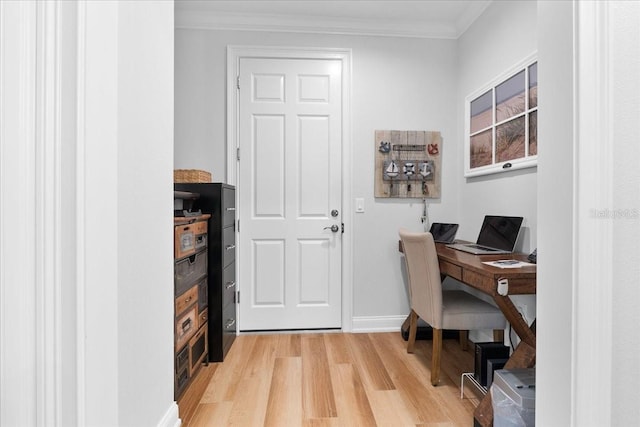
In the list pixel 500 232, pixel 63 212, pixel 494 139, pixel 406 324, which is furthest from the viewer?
pixel 406 324

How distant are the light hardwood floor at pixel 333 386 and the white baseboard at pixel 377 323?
0.65 feet

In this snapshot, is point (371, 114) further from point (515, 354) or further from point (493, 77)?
point (515, 354)

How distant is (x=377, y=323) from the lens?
281 centimetres

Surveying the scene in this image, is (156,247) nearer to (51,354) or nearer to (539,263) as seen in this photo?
(51,354)

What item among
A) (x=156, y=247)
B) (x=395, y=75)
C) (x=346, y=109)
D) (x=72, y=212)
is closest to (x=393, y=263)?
(x=346, y=109)

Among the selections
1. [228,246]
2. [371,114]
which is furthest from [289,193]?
[371,114]

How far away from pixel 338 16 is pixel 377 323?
2642 millimetres

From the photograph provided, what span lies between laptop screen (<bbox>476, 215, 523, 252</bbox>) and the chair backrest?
0.51m

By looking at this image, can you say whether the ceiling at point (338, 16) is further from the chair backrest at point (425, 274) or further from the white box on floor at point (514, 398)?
the white box on floor at point (514, 398)

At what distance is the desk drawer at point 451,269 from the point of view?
1828mm

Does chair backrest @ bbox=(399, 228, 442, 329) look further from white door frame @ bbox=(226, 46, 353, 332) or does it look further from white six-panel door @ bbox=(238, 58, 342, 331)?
white six-panel door @ bbox=(238, 58, 342, 331)

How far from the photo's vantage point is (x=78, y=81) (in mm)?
709

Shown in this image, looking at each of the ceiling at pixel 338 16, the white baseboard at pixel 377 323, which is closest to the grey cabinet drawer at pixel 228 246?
the white baseboard at pixel 377 323

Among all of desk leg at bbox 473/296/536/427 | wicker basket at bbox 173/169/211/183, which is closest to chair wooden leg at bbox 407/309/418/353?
desk leg at bbox 473/296/536/427
